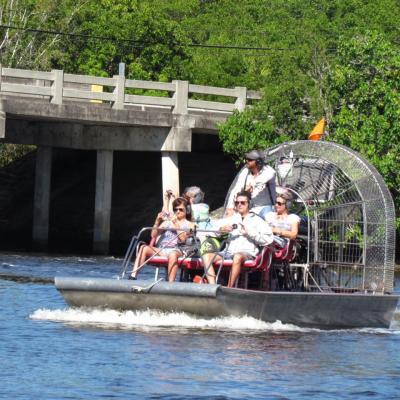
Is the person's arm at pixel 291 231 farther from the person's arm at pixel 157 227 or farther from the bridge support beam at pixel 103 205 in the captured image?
the bridge support beam at pixel 103 205

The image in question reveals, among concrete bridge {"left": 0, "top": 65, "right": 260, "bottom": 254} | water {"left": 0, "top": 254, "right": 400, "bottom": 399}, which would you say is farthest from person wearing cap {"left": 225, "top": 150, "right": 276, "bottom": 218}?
concrete bridge {"left": 0, "top": 65, "right": 260, "bottom": 254}

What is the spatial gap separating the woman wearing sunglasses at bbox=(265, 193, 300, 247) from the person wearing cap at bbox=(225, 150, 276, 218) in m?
0.13

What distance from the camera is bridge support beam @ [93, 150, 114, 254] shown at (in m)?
39.5

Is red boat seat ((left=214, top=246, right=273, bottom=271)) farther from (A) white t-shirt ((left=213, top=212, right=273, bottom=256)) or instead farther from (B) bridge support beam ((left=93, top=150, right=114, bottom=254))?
(B) bridge support beam ((left=93, top=150, right=114, bottom=254))

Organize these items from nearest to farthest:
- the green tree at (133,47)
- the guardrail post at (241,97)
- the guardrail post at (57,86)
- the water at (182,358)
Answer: the water at (182,358) → the guardrail post at (57,86) → the guardrail post at (241,97) → the green tree at (133,47)

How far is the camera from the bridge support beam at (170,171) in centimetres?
3953

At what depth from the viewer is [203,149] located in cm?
4581

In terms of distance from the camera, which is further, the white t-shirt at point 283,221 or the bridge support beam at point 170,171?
the bridge support beam at point 170,171

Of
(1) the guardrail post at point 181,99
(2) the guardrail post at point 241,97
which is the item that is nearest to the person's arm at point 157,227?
(1) the guardrail post at point 181,99

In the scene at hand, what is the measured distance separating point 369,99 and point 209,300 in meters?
18.0

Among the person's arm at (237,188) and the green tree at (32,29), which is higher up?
the green tree at (32,29)

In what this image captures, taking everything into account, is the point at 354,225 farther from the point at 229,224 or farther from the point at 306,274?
the point at 229,224

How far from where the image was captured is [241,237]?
19.6 metres

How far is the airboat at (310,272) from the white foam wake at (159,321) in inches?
4.6
